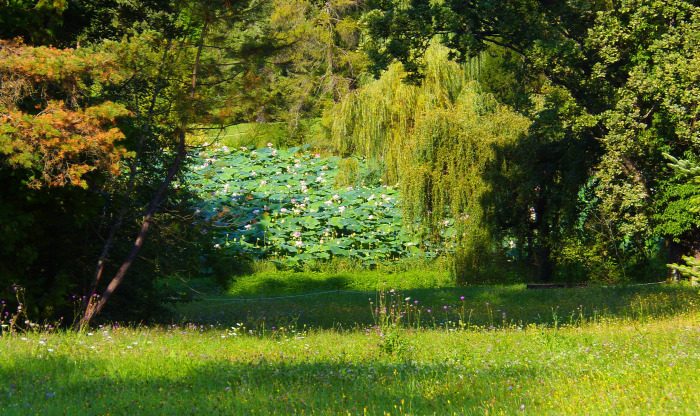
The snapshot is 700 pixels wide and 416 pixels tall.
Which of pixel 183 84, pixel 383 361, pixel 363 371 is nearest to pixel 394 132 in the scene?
pixel 183 84

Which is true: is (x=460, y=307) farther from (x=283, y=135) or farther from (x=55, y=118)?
(x=283, y=135)

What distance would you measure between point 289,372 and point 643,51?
40.2 feet

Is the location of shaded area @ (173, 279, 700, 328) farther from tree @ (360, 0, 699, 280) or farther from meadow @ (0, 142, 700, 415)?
tree @ (360, 0, 699, 280)

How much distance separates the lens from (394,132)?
25.3 m

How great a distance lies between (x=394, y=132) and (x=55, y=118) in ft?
57.6

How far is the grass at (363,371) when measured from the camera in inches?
213

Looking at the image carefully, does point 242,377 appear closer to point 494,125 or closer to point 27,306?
point 27,306

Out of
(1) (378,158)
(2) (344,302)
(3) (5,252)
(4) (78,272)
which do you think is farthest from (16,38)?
(1) (378,158)

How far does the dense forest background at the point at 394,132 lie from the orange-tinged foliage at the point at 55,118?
0.03 m

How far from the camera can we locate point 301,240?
21969 millimetres

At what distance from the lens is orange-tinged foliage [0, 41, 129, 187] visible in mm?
8578

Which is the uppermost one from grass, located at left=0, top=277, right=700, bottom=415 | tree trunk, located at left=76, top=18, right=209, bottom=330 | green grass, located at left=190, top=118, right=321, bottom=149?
green grass, located at left=190, top=118, right=321, bottom=149

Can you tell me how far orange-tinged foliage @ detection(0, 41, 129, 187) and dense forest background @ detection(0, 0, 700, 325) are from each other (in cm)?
3

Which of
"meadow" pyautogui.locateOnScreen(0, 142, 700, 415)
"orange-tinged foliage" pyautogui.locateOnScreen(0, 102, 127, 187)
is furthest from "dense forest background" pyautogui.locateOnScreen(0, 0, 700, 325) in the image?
"meadow" pyautogui.locateOnScreen(0, 142, 700, 415)
